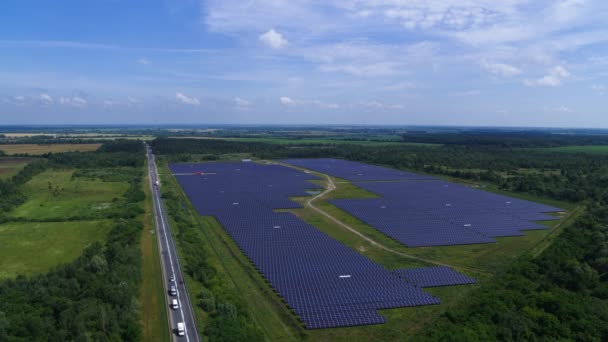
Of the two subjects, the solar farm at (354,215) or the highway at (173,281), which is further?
the solar farm at (354,215)

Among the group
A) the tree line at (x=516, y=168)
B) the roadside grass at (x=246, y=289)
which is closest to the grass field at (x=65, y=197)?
the roadside grass at (x=246, y=289)

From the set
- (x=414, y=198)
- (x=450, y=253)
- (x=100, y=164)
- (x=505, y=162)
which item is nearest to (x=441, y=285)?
(x=450, y=253)

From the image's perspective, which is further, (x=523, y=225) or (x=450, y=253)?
(x=523, y=225)

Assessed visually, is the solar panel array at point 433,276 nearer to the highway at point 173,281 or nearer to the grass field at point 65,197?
the highway at point 173,281

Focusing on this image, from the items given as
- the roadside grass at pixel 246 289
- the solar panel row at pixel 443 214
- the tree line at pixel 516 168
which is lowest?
the roadside grass at pixel 246 289

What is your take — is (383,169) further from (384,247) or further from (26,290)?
(26,290)

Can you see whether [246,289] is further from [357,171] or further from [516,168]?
[516,168]
